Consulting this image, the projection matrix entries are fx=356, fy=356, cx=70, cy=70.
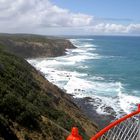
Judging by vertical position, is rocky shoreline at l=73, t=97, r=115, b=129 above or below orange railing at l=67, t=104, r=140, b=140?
below

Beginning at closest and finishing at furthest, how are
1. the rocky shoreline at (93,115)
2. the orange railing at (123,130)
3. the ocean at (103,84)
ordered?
1. the orange railing at (123,130)
2. the rocky shoreline at (93,115)
3. the ocean at (103,84)

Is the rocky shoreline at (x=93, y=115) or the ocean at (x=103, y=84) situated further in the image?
the ocean at (x=103, y=84)

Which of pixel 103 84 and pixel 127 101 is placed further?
pixel 103 84

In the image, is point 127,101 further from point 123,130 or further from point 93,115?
point 123,130

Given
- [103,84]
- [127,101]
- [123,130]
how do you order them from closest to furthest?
1. [123,130]
2. [127,101]
3. [103,84]

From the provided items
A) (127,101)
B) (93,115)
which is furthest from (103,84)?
(93,115)

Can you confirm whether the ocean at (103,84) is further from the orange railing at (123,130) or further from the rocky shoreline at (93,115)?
the orange railing at (123,130)

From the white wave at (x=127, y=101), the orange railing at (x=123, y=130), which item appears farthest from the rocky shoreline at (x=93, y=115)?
the orange railing at (x=123, y=130)

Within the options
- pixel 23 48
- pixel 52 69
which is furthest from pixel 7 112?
pixel 23 48

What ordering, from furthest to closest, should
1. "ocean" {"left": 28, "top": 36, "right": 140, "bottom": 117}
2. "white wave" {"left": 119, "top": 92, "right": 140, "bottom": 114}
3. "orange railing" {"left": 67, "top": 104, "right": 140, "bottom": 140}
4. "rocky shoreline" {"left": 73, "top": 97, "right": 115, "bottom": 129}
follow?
A: "ocean" {"left": 28, "top": 36, "right": 140, "bottom": 117} → "white wave" {"left": 119, "top": 92, "right": 140, "bottom": 114} → "rocky shoreline" {"left": 73, "top": 97, "right": 115, "bottom": 129} → "orange railing" {"left": 67, "top": 104, "right": 140, "bottom": 140}

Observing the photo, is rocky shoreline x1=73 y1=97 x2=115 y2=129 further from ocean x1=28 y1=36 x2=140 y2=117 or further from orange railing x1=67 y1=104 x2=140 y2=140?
orange railing x1=67 y1=104 x2=140 y2=140

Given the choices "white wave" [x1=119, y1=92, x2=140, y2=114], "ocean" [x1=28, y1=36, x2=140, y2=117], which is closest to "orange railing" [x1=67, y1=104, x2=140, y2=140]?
"ocean" [x1=28, y1=36, x2=140, y2=117]
